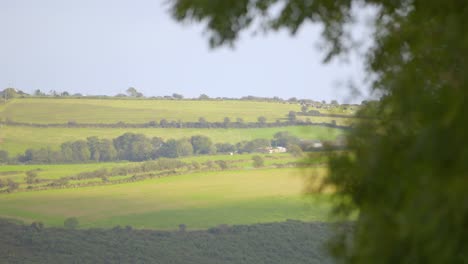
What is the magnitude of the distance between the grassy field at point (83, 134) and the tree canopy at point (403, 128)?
27358mm

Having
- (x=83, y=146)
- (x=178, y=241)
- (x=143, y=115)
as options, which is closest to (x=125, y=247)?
(x=178, y=241)

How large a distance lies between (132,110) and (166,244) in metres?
13.9

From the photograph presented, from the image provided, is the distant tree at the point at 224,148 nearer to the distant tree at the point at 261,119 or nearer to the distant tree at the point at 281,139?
the distant tree at the point at 261,119

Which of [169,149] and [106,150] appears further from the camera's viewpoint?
[169,149]

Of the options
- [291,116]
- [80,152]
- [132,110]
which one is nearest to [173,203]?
[80,152]

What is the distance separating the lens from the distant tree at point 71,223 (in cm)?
2678

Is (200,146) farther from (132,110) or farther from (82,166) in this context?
(82,166)

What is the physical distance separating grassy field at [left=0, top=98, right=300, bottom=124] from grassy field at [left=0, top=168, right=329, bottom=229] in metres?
5.78

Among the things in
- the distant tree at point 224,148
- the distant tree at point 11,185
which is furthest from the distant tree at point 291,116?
the distant tree at point 11,185

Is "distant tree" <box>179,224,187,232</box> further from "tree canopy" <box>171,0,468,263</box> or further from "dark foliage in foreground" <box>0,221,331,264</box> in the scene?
"tree canopy" <box>171,0,468,263</box>

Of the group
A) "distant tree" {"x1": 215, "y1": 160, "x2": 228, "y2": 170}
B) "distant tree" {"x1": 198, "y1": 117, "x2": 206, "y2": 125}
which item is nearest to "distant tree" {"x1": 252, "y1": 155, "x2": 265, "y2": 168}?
"distant tree" {"x1": 215, "y1": 160, "x2": 228, "y2": 170}

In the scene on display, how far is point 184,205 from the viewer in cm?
2953

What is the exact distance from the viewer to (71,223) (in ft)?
88.7

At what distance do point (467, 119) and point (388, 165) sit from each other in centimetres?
43
